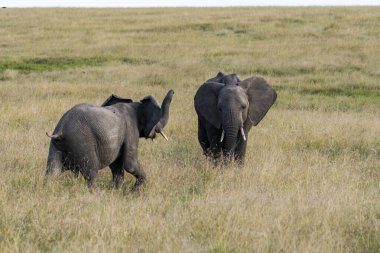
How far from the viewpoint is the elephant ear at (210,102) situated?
8.98m

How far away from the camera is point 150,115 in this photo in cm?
766

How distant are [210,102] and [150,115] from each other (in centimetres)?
164

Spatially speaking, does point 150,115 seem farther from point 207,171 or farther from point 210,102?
point 210,102

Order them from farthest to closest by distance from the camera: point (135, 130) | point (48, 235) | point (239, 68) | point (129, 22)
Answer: point (129, 22), point (239, 68), point (135, 130), point (48, 235)

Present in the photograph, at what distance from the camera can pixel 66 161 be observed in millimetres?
6961

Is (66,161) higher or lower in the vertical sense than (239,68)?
higher

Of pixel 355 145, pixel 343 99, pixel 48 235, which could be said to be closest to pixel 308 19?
pixel 343 99

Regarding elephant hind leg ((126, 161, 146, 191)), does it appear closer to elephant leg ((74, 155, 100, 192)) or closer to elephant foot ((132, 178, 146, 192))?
elephant foot ((132, 178, 146, 192))

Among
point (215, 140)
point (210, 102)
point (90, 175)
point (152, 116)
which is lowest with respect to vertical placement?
point (215, 140)

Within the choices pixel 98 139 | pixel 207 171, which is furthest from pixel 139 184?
pixel 207 171

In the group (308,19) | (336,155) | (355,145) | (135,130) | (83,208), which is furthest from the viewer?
(308,19)

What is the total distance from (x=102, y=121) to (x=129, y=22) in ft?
124

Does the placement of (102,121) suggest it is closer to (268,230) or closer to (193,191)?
(193,191)

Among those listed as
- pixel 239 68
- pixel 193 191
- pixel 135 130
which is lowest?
pixel 239 68
